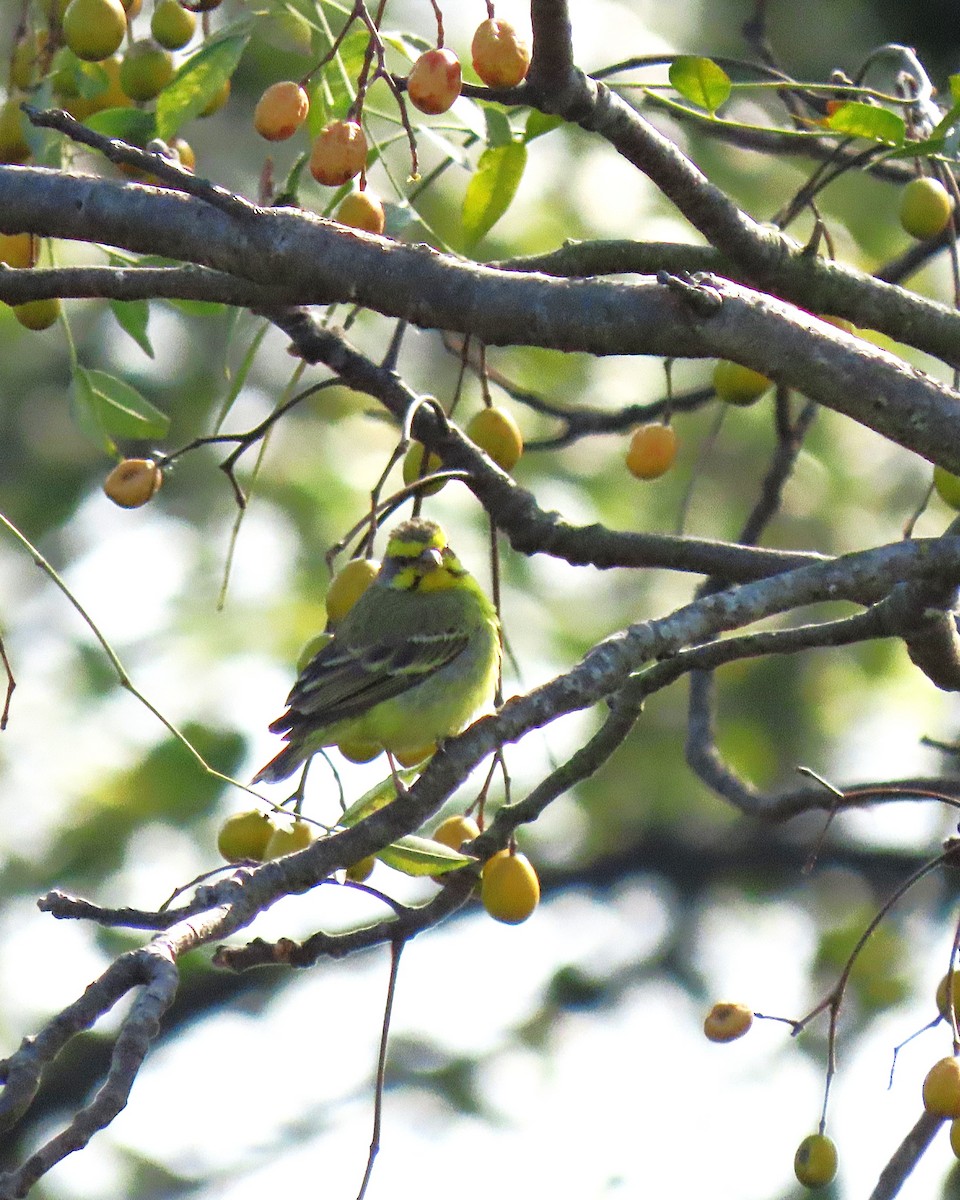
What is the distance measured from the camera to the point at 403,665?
484 centimetres

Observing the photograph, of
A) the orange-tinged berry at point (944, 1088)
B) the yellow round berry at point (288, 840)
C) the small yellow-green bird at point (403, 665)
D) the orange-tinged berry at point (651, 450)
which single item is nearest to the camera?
the orange-tinged berry at point (944, 1088)

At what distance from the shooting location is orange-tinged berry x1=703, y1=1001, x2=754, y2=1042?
3488mm

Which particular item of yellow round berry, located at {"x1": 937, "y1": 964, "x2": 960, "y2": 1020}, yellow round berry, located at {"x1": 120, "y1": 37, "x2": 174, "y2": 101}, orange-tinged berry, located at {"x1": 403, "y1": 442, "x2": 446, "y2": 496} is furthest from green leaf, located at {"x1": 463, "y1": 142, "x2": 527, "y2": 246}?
yellow round berry, located at {"x1": 937, "y1": 964, "x2": 960, "y2": 1020}

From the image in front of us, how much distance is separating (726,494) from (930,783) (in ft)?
15.2

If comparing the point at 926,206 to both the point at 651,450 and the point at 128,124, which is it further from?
the point at 128,124

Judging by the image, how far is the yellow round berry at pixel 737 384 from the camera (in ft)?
12.6

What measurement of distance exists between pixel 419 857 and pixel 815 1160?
1.11m

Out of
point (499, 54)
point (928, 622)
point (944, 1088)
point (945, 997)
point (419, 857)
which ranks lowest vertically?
point (944, 1088)

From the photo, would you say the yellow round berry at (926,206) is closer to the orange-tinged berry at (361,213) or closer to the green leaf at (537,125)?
the green leaf at (537,125)

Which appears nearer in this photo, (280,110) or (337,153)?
(337,153)

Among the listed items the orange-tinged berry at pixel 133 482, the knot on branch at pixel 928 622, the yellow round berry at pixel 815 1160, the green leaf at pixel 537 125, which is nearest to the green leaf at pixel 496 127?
the green leaf at pixel 537 125

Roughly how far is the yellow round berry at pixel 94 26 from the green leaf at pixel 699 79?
4.11ft

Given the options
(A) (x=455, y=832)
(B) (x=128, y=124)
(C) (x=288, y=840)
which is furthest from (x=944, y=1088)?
(B) (x=128, y=124)

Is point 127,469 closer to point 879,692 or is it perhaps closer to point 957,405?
point 957,405
